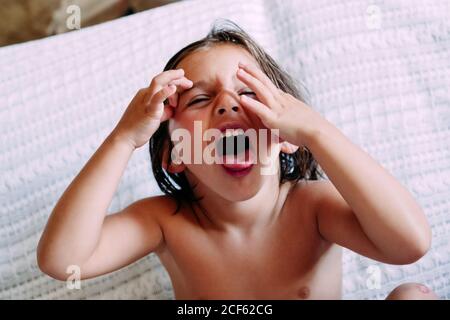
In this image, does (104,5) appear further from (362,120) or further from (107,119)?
(362,120)

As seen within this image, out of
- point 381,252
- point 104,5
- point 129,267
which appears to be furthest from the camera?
point 104,5

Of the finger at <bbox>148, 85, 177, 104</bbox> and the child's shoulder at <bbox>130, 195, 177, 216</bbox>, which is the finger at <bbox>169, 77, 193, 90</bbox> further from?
the child's shoulder at <bbox>130, 195, 177, 216</bbox>

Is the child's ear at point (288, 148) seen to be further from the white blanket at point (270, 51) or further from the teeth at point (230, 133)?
the white blanket at point (270, 51)

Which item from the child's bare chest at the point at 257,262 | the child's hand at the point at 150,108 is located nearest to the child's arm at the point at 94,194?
the child's hand at the point at 150,108

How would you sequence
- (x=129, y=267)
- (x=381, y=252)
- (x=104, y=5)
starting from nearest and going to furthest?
(x=381, y=252) < (x=129, y=267) < (x=104, y=5)

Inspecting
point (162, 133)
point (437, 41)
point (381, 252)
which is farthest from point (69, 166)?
point (437, 41)

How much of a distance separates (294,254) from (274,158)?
0.12 m

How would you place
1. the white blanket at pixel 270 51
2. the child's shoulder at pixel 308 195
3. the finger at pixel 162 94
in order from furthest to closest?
the white blanket at pixel 270 51
the child's shoulder at pixel 308 195
the finger at pixel 162 94

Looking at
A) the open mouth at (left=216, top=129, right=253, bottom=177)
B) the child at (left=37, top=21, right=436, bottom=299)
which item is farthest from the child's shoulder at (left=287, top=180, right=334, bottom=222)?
the open mouth at (left=216, top=129, right=253, bottom=177)

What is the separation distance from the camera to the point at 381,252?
605mm

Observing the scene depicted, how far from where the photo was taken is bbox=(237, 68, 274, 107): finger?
56 cm

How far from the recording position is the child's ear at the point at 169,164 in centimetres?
67

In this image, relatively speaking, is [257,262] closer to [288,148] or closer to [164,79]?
[288,148]
